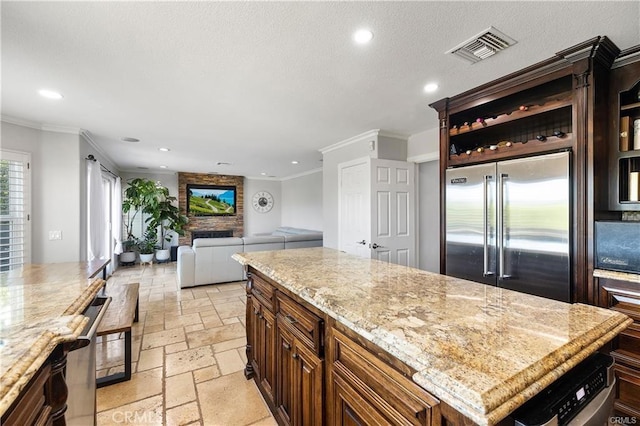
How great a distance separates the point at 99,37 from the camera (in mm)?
1786

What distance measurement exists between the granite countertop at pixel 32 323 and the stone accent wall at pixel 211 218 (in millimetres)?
6816

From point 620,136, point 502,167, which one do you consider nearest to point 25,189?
point 502,167

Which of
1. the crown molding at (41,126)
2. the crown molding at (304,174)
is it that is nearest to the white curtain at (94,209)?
the crown molding at (41,126)

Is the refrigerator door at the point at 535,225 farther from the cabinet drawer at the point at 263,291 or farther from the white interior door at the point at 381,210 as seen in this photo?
the cabinet drawer at the point at 263,291

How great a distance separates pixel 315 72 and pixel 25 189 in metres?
A: 3.81

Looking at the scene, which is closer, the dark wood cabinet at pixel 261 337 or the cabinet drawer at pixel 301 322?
the cabinet drawer at pixel 301 322

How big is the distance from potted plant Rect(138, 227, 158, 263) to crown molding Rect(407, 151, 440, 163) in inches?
255

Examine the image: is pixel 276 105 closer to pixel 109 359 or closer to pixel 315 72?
pixel 315 72

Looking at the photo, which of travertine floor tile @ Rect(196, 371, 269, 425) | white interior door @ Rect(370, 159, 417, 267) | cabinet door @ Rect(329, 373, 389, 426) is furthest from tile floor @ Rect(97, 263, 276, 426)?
white interior door @ Rect(370, 159, 417, 267)

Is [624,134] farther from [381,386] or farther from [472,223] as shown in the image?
[381,386]

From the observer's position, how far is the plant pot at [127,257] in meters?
6.82

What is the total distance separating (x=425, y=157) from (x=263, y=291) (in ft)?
9.92


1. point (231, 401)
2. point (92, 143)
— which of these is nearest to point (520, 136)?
point (231, 401)

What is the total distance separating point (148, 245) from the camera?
23.4 ft
